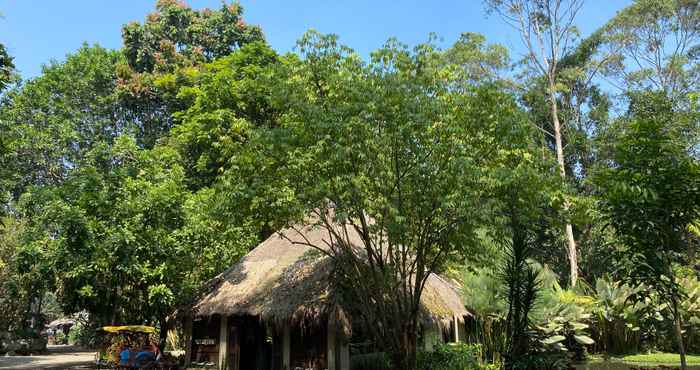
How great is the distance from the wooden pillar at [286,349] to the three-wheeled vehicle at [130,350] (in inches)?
129

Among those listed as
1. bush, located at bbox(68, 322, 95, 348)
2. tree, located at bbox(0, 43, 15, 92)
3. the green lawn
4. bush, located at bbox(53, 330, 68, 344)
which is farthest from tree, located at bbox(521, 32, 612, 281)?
bush, located at bbox(53, 330, 68, 344)

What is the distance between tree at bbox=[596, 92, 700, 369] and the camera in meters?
7.38

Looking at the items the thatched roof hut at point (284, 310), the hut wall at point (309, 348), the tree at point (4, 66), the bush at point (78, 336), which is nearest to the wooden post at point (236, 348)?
the thatched roof hut at point (284, 310)

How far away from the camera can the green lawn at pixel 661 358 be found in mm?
15531

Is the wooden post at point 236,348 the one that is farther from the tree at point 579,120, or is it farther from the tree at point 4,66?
the tree at point 579,120

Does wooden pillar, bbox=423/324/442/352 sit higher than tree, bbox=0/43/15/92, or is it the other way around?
tree, bbox=0/43/15/92

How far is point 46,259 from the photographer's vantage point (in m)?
15.3

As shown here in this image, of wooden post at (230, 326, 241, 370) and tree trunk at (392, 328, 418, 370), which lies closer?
tree trunk at (392, 328, 418, 370)

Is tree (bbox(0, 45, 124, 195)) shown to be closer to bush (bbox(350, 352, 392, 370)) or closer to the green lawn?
bush (bbox(350, 352, 392, 370))

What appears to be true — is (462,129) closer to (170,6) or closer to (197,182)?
(197,182)

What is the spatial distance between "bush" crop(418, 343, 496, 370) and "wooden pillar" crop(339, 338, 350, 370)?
174cm

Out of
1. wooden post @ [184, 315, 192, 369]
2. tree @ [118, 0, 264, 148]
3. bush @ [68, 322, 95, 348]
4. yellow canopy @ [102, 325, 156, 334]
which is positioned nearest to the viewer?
yellow canopy @ [102, 325, 156, 334]

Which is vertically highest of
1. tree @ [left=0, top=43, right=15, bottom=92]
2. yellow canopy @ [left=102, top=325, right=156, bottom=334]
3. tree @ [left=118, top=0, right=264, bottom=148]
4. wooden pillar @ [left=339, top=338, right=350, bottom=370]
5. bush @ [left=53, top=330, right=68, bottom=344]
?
tree @ [left=118, top=0, right=264, bottom=148]

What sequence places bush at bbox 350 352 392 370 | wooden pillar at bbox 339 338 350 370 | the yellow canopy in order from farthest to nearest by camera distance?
1. the yellow canopy
2. bush at bbox 350 352 392 370
3. wooden pillar at bbox 339 338 350 370
